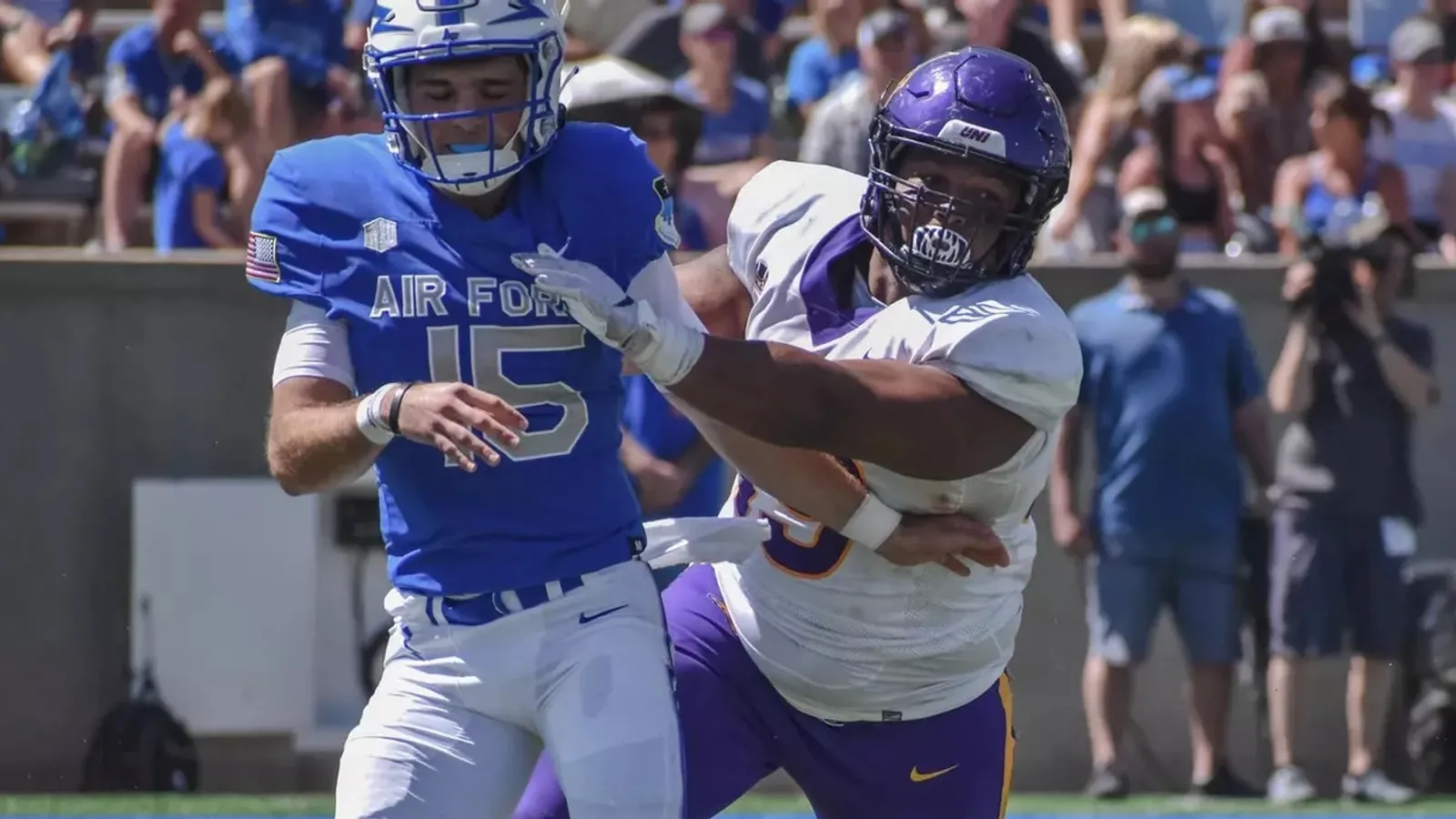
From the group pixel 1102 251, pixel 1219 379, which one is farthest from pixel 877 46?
pixel 1219 379

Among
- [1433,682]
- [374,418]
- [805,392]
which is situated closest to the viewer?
[374,418]

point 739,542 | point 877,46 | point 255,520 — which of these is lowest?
point 255,520

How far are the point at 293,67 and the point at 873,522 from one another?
18.8 ft

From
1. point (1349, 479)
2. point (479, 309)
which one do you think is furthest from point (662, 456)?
point (479, 309)

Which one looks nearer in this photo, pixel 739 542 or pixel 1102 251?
pixel 739 542

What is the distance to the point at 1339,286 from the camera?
7.55 metres

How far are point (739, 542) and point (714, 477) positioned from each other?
10.9ft

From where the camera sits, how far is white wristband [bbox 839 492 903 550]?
3725 millimetres

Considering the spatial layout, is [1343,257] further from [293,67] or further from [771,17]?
[293,67]

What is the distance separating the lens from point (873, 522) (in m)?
3.73

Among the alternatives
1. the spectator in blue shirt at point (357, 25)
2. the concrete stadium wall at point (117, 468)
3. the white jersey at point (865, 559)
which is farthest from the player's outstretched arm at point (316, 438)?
the spectator in blue shirt at point (357, 25)

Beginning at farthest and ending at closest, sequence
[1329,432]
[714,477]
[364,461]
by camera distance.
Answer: [1329,432] < [714,477] < [364,461]

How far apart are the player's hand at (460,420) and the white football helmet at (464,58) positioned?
0.40 metres

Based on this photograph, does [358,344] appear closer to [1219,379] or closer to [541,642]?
[541,642]
